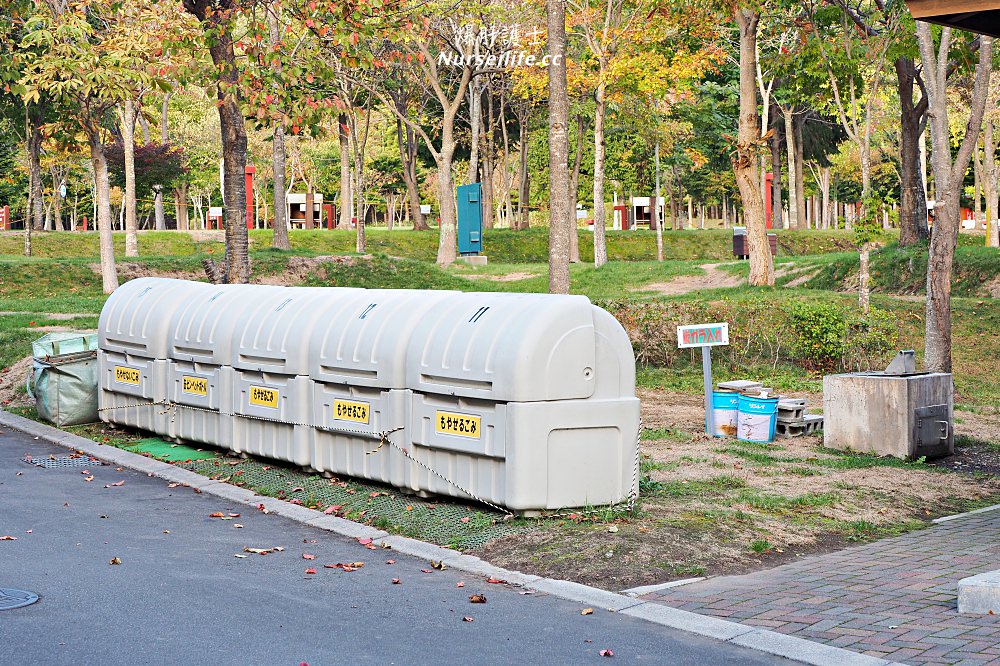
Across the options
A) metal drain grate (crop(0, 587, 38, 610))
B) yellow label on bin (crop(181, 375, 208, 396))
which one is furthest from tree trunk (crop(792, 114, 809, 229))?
metal drain grate (crop(0, 587, 38, 610))

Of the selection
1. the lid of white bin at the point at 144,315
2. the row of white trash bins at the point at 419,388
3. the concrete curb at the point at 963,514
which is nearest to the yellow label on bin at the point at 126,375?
the lid of white bin at the point at 144,315

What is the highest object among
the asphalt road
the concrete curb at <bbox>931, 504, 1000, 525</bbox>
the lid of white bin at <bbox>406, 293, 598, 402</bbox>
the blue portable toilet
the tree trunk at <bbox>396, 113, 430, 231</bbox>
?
the tree trunk at <bbox>396, 113, 430, 231</bbox>

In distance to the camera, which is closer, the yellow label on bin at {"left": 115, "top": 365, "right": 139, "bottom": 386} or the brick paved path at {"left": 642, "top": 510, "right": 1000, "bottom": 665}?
the brick paved path at {"left": 642, "top": 510, "right": 1000, "bottom": 665}

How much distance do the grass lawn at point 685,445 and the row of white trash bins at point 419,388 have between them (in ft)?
0.93

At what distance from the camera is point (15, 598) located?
6551 millimetres

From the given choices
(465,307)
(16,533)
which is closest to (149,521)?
(16,533)

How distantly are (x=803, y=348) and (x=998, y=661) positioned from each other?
42.1 ft

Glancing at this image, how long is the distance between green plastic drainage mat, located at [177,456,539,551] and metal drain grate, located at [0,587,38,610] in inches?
107

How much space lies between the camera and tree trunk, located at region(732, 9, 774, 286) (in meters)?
26.4

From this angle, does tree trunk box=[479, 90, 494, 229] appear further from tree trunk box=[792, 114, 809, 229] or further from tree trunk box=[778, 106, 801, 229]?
tree trunk box=[792, 114, 809, 229]

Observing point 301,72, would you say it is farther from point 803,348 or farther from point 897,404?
point 897,404

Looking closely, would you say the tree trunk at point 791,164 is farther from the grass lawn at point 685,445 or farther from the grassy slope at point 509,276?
the grass lawn at point 685,445

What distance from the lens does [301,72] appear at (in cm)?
1714

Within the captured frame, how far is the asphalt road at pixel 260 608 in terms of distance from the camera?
572cm
